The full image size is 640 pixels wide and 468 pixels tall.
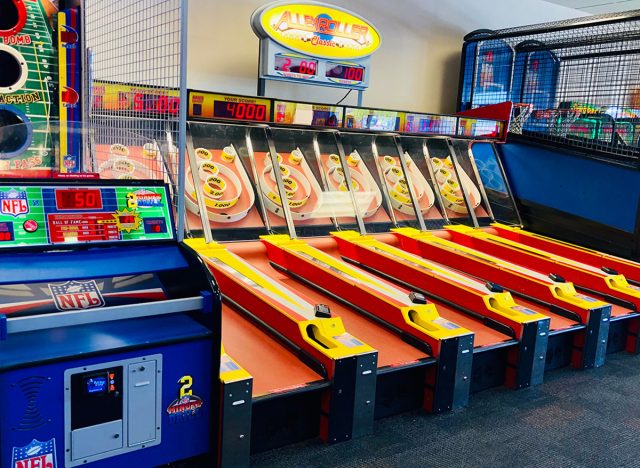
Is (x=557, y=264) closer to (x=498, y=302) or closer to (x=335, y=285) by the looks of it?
(x=498, y=302)

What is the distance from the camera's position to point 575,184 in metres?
5.51

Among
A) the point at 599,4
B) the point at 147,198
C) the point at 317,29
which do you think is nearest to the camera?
the point at 147,198

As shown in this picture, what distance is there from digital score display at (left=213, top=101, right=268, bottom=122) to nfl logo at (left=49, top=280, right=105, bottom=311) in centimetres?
261

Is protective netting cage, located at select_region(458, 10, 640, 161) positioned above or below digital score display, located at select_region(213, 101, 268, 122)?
above

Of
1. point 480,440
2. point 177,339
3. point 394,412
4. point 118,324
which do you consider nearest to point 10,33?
point 118,324

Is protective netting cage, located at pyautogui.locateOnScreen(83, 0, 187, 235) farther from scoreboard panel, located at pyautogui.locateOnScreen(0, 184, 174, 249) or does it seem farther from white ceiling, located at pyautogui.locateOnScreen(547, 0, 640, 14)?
white ceiling, located at pyautogui.locateOnScreen(547, 0, 640, 14)

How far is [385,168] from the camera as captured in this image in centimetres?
547

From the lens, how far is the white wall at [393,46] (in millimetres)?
5785

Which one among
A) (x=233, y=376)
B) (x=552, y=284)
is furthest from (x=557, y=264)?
(x=233, y=376)

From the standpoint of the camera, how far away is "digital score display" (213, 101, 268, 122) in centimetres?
442

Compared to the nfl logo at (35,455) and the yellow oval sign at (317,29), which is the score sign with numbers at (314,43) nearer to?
the yellow oval sign at (317,29)

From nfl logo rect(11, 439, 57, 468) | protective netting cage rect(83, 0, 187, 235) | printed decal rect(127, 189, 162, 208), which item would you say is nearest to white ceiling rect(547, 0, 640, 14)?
protective netting cage rect(83, 0, 187, 235)

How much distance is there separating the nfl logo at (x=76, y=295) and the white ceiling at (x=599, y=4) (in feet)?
28.4

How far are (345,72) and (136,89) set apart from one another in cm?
327
